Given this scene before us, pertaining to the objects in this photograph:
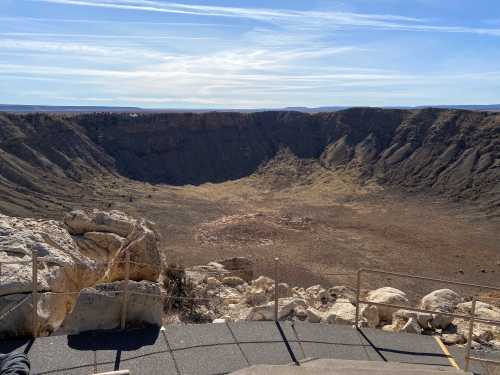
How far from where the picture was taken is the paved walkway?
20.0 ft

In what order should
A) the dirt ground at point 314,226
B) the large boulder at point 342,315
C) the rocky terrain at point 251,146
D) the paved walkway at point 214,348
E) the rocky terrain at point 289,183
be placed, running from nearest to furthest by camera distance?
1. the paved walkway at point 214,348
2. the large boulder at point 342,315
3. the dirt ground at point 314,226
4. the rocky terrain at point 289,183
5. the rocky terrain at point 251,146

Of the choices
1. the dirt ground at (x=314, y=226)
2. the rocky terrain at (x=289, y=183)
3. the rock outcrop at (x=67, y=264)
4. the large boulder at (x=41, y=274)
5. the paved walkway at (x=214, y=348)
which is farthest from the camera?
the rocky terrain at (x=289, y=183)

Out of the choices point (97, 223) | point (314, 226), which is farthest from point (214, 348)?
point (314, 226)

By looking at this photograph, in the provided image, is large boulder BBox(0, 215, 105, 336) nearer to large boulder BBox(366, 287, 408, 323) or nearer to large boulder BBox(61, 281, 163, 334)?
large boulder BBox(61, 281, 163, 334)

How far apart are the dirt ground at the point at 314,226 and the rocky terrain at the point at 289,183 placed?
5.0 inches

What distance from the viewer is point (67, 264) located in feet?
30.7

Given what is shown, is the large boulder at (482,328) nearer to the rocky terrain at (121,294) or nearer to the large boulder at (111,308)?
the rocky terrain at (121,294)

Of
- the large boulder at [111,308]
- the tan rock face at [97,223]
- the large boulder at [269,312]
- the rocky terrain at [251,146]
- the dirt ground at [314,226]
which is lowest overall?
the dirt ground at [314,226]

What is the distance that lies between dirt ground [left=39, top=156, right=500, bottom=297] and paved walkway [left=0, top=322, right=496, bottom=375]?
15362 mm

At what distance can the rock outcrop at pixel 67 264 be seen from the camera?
269 inches

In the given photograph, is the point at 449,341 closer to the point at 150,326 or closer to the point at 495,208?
the point at 150,326

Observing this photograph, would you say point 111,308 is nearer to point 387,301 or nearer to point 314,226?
point 387,301

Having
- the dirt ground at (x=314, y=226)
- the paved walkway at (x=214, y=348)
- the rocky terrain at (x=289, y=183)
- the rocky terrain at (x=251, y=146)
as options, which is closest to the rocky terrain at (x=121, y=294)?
the paved walkway at (x=214, y=348)

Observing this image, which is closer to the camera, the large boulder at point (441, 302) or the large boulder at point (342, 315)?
the large boulder at point (342, 315)
